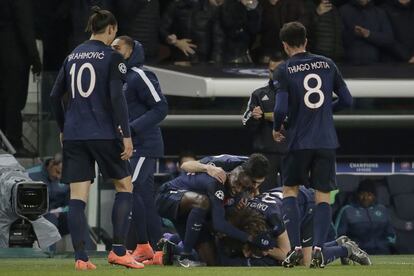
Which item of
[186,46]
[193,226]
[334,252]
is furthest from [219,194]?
[186,46]

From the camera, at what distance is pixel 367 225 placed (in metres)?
16.7

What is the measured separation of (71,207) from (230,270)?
4.19ft

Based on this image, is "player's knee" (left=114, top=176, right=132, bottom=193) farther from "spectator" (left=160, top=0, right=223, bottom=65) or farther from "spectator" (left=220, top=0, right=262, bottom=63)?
"spectator" (left=220, top=0, right=262, bottom=63)

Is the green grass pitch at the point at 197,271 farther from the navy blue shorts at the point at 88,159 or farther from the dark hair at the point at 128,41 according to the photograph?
the dark hair at the point at 128,41

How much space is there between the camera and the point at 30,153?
17000 mm

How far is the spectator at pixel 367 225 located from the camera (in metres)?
16.7

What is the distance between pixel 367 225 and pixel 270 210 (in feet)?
13.4

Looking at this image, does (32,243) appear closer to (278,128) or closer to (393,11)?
(278,128)

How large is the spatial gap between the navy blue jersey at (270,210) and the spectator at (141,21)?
16.2ft

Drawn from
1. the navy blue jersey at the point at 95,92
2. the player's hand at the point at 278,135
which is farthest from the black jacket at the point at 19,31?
the player's hand at the point at 278,135

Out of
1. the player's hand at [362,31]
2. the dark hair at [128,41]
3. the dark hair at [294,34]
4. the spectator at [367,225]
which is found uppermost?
the dark hair at [294,34]

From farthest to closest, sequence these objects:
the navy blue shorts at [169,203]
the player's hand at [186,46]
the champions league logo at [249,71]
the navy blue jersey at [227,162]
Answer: the player's hand at [186,46] → the champions league logo at [249,71] → the navy blue shorts at [169,203] → the navy blue jersey at [227,162]

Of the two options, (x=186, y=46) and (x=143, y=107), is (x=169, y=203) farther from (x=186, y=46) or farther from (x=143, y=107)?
(x=186, y=46)

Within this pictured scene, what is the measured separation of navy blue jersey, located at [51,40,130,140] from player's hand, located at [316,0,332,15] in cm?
708
